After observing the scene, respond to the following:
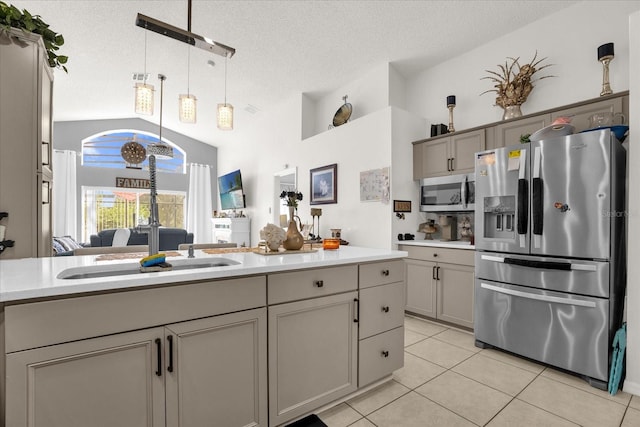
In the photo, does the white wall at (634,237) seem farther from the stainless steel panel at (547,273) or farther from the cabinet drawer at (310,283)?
the cabinet drawer at (310,283)

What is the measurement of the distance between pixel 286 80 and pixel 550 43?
11.1 feet

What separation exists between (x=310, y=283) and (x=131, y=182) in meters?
7.71

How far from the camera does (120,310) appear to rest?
1090 mm

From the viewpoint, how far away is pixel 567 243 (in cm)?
209

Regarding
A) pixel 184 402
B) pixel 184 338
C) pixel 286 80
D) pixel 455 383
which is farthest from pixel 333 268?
pixel 286 80

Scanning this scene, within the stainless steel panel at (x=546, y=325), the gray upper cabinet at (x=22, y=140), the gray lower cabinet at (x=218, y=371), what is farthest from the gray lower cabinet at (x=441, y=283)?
the gray upper cabinet at (x=22, y=140)

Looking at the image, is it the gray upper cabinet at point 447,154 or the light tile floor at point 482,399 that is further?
the gray upper cabinet at point 447,154

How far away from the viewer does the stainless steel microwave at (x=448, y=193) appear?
3326 millimetres

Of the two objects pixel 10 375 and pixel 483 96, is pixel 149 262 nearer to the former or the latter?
pixel 10 375

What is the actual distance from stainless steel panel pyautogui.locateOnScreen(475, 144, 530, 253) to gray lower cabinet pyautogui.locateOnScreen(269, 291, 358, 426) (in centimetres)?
147

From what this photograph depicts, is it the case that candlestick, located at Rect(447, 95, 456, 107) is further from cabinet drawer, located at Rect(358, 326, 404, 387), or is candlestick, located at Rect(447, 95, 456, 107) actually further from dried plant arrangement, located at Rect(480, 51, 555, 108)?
cabinet drawer, located at Rect(358, 326, 404, 387)

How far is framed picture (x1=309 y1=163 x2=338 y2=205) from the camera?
14.7 ft

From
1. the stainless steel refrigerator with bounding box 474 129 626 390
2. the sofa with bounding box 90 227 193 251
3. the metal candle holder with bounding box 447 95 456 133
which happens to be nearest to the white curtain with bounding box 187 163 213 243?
the sofa with bounding box 90 227 193 251

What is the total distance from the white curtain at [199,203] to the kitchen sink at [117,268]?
6925 millimetres
